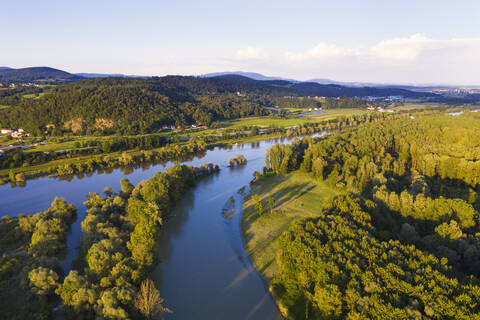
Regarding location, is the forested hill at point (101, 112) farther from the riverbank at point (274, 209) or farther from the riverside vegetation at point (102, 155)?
the riverbank at point (274, 209)

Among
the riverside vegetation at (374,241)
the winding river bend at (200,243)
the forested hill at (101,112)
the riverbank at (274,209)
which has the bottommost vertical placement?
the winding river bend at (200,243)

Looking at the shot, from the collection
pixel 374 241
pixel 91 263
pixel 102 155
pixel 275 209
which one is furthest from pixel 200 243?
pixel 102 155

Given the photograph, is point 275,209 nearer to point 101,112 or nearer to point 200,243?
point 200,243

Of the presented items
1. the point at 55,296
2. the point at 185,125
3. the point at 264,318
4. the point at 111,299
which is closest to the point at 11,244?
the point at 55,296

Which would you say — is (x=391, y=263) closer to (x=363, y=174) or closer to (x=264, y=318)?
(x=264, y=318)

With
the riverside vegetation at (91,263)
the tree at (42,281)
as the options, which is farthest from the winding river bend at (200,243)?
the tree at (42,281)

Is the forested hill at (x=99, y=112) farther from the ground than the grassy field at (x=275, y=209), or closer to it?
farther from the ground

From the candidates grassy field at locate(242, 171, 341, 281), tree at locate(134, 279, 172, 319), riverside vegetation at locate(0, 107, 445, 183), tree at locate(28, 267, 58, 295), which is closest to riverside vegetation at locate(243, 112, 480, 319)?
grassy field at locate(242, 171, 341, 281)
